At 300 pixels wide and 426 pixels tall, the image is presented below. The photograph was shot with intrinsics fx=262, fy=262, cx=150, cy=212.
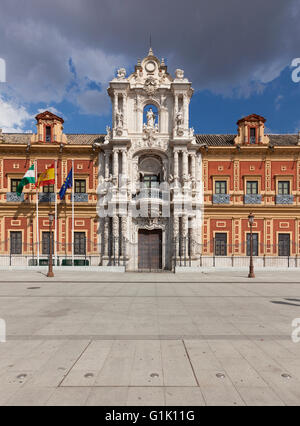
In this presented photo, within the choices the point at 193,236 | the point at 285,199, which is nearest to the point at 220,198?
the point at 193,236

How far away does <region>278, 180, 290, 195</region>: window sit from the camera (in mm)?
24547

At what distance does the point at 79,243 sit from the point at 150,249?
21.5 ft

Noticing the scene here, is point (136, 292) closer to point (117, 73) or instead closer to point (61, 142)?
point (61, 142)

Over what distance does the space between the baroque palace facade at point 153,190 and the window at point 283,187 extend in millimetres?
104

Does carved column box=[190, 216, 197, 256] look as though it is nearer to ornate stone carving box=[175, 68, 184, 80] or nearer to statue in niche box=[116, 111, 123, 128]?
statue in niche box=[116, 111, 123, 128]

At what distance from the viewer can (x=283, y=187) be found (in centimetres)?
2459

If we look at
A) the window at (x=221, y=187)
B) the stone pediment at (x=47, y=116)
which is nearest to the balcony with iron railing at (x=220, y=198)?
the window at (x=221, y=187)

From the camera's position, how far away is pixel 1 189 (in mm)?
24188

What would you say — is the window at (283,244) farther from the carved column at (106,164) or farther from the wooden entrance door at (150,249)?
the carved column at (106,164)

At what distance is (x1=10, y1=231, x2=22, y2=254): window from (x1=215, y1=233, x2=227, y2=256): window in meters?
17.9

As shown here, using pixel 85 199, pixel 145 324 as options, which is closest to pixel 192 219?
pixel 85 199

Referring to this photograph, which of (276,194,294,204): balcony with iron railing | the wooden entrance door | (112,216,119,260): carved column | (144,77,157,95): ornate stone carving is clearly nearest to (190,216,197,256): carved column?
the wooden entrance door

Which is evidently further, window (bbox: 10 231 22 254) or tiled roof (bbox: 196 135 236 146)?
tiled roof (bbox: 196 135 236 146)

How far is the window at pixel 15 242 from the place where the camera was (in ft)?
77.9
